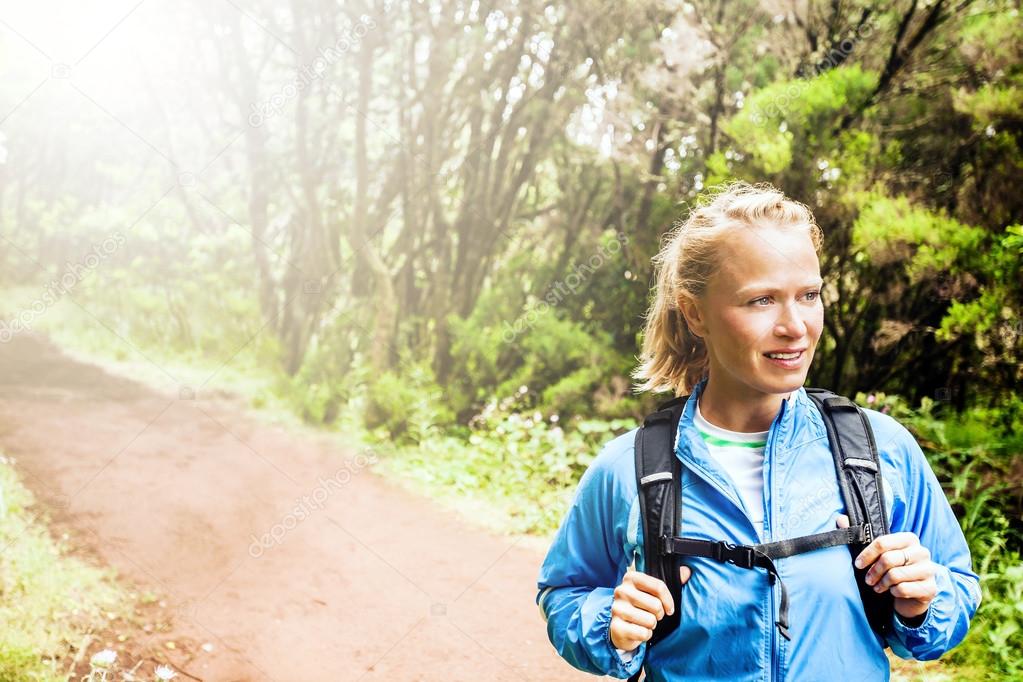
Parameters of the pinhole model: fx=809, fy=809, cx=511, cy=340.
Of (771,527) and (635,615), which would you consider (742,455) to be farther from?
(635,615)

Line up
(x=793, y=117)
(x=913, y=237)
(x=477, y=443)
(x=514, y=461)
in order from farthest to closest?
1. (x=477, y=443)
2. (x=514, y=461)
3. (x=793, y=117)
4. (x=913, y=237)

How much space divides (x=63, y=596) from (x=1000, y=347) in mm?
4597

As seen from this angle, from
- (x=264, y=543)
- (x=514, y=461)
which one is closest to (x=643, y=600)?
(x=264, y=543)

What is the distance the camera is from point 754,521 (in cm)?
123

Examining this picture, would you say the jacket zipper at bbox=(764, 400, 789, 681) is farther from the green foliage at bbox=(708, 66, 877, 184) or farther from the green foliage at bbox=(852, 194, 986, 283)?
the green foliage at bbox=(708, 66, 877, 184)

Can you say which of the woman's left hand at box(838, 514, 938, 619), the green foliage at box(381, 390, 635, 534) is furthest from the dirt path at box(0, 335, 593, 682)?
the woman's left hand at box(838, 514, 938, 619)

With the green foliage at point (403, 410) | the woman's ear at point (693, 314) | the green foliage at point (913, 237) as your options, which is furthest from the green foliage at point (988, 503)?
the green foliage at point (403, 410)

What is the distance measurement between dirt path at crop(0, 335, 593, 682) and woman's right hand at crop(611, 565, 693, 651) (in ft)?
8.21

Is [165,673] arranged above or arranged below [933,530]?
below

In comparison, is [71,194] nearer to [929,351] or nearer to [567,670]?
[567,670]

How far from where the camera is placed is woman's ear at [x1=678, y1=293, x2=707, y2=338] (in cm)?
143

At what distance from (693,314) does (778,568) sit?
0.47 meters

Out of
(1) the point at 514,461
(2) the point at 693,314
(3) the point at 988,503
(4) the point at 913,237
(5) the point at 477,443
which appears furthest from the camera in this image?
(5) the point at 477,443

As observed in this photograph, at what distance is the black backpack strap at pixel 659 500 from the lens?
47.8 inches
